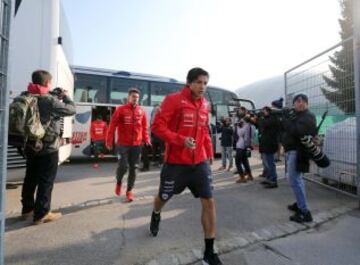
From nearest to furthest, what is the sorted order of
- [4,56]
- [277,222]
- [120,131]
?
[4,56]
[277,222]
[120,131]

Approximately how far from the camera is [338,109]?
6613 millimetres

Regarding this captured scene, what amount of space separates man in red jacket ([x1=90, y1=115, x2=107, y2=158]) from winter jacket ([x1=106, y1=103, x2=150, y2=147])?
22.8 feet

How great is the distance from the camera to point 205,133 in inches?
149

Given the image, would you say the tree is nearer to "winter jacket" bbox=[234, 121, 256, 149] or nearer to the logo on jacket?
"winter jacket" bbox=[234, 121, 256, 149]

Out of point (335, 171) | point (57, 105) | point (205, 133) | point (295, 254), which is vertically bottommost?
point (295, 254)

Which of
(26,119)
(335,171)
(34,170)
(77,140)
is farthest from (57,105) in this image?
(77,140)

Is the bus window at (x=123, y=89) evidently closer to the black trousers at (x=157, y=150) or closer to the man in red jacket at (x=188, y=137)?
the black trousers at (x=157, y=150)

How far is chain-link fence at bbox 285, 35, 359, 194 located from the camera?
627cm

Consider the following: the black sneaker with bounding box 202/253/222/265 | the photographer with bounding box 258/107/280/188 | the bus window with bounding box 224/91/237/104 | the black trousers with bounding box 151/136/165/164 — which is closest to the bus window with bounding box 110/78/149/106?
the black trousers with bounding box 151/136/165/164

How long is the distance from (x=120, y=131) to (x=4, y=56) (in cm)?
366

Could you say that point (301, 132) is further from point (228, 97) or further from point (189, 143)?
point (228, 97)

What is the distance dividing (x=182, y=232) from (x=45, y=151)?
2133mm

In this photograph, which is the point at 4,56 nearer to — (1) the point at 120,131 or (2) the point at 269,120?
(1) the point at 120,131

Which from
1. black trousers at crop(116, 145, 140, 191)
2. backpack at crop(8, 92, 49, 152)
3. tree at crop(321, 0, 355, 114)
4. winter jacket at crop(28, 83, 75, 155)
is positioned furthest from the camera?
tree at crop(321, 0, 355, 114)
